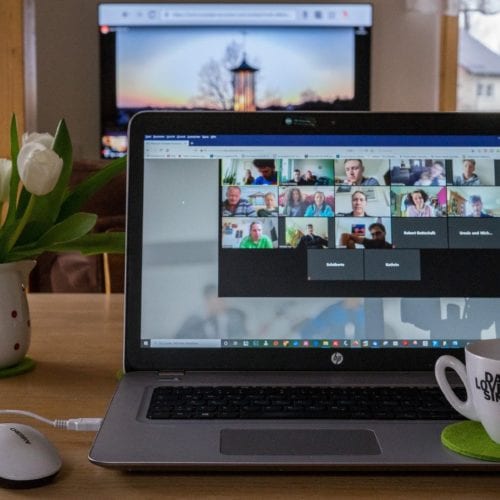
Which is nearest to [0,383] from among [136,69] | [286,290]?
[286,290]

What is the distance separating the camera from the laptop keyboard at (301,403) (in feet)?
2.31

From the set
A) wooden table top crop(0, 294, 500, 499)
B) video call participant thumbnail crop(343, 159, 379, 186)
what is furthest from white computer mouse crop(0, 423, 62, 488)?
video call participant thumbnail crop(343, 159, 379, 186)

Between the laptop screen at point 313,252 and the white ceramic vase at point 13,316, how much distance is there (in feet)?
0.57

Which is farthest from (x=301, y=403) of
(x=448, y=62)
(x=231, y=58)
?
(x=448, y=62)

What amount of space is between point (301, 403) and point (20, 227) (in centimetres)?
39

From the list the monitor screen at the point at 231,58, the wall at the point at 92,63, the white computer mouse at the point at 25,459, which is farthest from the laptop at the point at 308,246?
the wall at the point at 92,63

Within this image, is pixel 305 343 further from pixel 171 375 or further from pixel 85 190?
pixel 85 190

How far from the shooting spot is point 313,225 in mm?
853

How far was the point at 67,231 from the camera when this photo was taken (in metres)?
0.91

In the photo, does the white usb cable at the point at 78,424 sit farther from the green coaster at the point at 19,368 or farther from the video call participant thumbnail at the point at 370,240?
the video call participant thumbnail at the point at 370,240

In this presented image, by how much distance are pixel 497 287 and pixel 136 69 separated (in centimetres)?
388

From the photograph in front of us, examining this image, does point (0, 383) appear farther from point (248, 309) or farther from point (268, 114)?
point (268, 114)

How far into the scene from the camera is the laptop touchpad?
0.63 metres

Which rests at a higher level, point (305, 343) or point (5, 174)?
point (5, 174)
